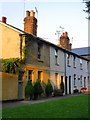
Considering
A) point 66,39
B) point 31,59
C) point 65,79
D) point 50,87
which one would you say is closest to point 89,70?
point 66,39

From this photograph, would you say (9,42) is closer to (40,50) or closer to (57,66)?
(40,50)

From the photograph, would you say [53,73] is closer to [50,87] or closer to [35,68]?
[50,87]

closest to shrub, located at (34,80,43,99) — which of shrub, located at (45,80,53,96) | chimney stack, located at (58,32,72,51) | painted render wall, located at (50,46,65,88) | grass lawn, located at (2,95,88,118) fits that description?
shrub, located at (45,80,53,96)

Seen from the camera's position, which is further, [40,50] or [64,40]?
[64,40]

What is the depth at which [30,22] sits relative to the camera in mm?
31812

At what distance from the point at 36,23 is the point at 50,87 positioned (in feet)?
23.9

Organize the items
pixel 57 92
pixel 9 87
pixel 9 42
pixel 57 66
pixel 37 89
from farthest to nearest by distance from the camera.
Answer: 1. pixel 57 66
2. pixel 57 92
3. pixel 9 42
4. pixel 37 89
5. pixel 9 87

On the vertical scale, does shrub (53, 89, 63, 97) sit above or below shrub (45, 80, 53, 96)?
below

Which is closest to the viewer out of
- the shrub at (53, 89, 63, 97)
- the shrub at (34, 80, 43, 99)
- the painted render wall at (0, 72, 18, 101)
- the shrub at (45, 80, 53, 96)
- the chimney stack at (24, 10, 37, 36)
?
the painted render wall at (0, 72, 18, 101)

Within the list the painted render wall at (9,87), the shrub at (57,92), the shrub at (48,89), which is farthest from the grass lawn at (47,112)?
the shrub at (57,92)

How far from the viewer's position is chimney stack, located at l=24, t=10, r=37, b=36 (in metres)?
31.7

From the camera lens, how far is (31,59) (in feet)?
94.9

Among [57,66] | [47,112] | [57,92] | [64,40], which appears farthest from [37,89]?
[64,40]

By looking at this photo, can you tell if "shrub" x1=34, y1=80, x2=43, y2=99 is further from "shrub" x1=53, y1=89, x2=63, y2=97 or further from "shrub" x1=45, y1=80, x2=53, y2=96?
"shrub" x1=53, y1=89, x2=63, y2=97
